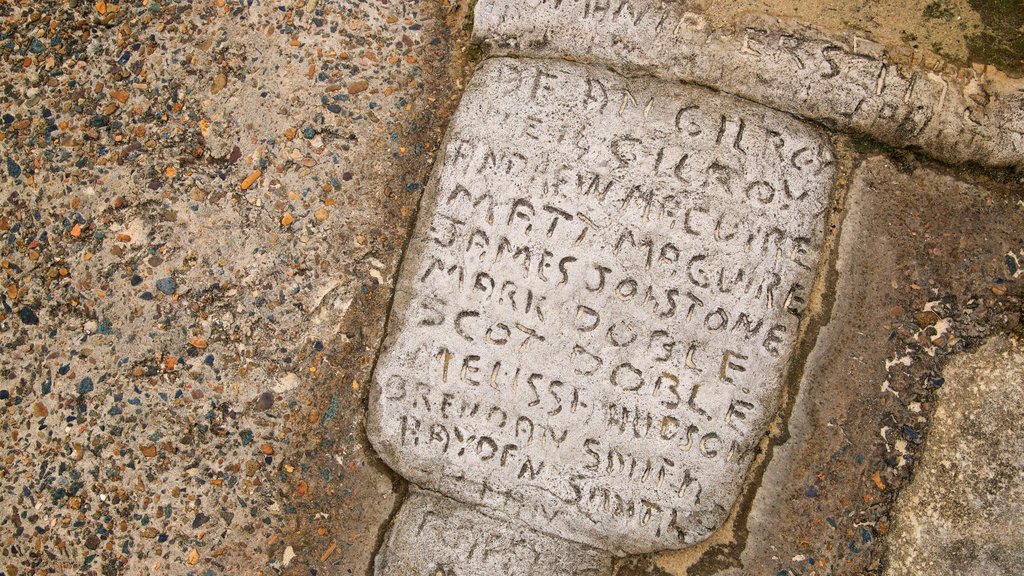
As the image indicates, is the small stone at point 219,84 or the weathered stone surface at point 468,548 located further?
the small stone at point 219,84

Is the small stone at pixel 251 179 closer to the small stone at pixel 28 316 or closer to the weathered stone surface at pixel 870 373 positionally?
the small stone at pixel 28 316

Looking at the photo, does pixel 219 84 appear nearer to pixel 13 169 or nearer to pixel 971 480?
pixel 13 169

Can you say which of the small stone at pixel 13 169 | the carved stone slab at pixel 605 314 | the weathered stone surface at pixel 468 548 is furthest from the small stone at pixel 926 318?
the small stone at pixel 13 169

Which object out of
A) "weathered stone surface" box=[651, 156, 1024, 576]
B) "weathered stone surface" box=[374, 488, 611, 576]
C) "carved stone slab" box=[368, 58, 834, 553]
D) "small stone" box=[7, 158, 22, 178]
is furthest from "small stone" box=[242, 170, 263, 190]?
"weathered stone surface" box=[651, 156, 1024, 576]

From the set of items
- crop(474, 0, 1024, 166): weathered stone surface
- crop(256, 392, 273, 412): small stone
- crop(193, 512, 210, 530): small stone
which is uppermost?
crop(474, 0, 1024, 166): weathered stone surface

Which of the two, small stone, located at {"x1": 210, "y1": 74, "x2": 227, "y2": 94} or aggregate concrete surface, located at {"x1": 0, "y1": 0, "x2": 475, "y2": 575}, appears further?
Answer: small stone, located at {"x1": 210, "y1": 74, "x2": 227, "y2": 94}

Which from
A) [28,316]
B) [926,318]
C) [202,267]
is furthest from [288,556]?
[926,318]

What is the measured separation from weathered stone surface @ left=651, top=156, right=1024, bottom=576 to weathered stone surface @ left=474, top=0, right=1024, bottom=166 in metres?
0.19

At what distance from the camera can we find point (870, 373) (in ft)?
6.75

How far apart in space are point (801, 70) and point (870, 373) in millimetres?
830

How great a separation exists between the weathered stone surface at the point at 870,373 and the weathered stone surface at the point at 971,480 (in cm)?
4

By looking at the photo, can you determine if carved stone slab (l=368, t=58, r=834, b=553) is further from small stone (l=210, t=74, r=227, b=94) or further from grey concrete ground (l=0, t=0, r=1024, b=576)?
small stone (l=210, t=74, r=227, b=94)

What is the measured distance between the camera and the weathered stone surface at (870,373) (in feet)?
6.70

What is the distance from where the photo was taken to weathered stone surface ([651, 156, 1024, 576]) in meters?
2.04
